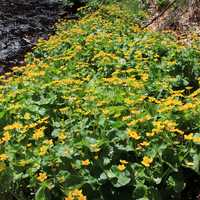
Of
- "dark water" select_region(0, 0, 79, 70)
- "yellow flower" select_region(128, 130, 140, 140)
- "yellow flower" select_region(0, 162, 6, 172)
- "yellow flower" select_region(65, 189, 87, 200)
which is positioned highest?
"yellow flower" select_region(128, 130, 140, 140)

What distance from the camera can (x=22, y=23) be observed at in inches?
501

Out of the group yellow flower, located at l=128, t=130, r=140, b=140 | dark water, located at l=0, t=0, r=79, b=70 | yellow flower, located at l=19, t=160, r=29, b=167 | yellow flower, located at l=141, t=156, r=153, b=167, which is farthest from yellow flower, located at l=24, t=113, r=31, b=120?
dark water, located at l=0, t=0, r=79, b=70

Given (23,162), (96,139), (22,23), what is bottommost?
(22,23)

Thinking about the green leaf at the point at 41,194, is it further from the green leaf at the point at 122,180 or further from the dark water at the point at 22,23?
the dark water at the point at 22,23

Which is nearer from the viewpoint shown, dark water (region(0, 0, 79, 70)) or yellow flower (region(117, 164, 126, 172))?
yellow flower (region(117, 164, 126, 172))

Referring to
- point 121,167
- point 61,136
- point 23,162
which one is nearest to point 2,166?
point 23,162

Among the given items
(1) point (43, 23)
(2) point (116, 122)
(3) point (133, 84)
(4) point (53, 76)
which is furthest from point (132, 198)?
(1) point (43, 23)

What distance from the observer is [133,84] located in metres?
5.04

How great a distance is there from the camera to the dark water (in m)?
10.1

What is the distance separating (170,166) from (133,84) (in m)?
1.32

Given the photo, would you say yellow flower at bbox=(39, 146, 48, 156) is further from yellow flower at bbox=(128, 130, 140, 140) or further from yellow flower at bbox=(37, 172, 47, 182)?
yellow flower at bbox=(128, 130, 140, 140)

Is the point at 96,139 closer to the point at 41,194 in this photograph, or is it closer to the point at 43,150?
the point at 43,150

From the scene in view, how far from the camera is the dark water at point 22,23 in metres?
10.1

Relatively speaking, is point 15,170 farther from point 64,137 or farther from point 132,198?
point 132,198
